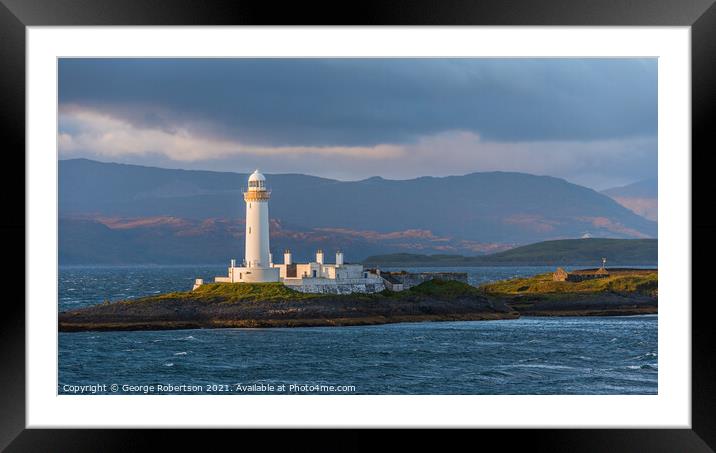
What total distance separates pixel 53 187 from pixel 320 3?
2.67m

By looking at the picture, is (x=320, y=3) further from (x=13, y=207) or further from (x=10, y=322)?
(x=10, y=322)

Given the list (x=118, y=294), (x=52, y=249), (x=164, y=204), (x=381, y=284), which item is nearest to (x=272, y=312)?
(x=381, y=284)

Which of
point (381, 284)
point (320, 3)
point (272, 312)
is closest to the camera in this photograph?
point (320, 3)

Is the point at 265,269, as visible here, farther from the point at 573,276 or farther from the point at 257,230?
the point at 573,276

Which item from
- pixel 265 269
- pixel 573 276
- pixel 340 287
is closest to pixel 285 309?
pixel 265 269

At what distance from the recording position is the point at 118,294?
43.2 meters

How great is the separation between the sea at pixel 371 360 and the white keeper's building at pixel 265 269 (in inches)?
59.9

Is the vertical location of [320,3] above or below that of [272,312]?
above

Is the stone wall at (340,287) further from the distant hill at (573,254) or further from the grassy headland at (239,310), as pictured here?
the distant hill at (573,254)

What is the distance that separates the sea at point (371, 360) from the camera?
64.5ft

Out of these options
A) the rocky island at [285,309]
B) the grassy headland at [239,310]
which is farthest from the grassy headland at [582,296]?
the grassy headland at [239,310]

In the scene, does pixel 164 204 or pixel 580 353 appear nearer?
pixel 580 353

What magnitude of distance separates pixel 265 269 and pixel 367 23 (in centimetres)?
2197

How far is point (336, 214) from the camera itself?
70312 mm
